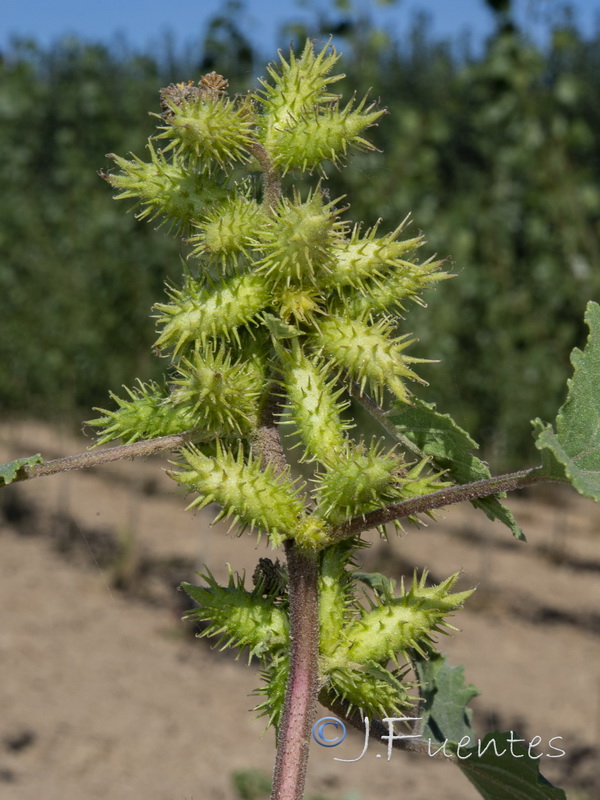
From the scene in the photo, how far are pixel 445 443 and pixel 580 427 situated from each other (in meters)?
0.12

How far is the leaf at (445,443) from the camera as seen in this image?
87 cm

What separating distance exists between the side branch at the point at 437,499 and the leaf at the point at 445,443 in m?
0.06

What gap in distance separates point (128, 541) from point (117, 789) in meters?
2.91

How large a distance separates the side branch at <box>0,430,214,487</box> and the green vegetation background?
18.2ft

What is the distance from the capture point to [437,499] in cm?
78

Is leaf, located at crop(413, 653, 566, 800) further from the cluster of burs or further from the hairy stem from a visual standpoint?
the hairy stem

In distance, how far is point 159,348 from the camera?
886mm

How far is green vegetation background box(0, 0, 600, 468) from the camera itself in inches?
307

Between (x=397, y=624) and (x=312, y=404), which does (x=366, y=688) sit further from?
(x=312, y=404)

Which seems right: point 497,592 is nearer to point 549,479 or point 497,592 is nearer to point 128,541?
point 128,541

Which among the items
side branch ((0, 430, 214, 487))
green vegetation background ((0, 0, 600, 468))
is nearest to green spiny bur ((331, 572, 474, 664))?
side branch ((0, 430, 214, 487))

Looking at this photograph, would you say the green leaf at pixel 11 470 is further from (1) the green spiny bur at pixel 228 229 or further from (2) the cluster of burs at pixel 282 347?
(1) the green spiny bur at pixel 228 229

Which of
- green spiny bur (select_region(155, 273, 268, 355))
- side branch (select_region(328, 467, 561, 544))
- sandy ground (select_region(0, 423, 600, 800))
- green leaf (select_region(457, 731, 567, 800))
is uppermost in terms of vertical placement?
sandy ground (select_region(0, 423, 600, 800))

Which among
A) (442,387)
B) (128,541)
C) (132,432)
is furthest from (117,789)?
(132,432)
